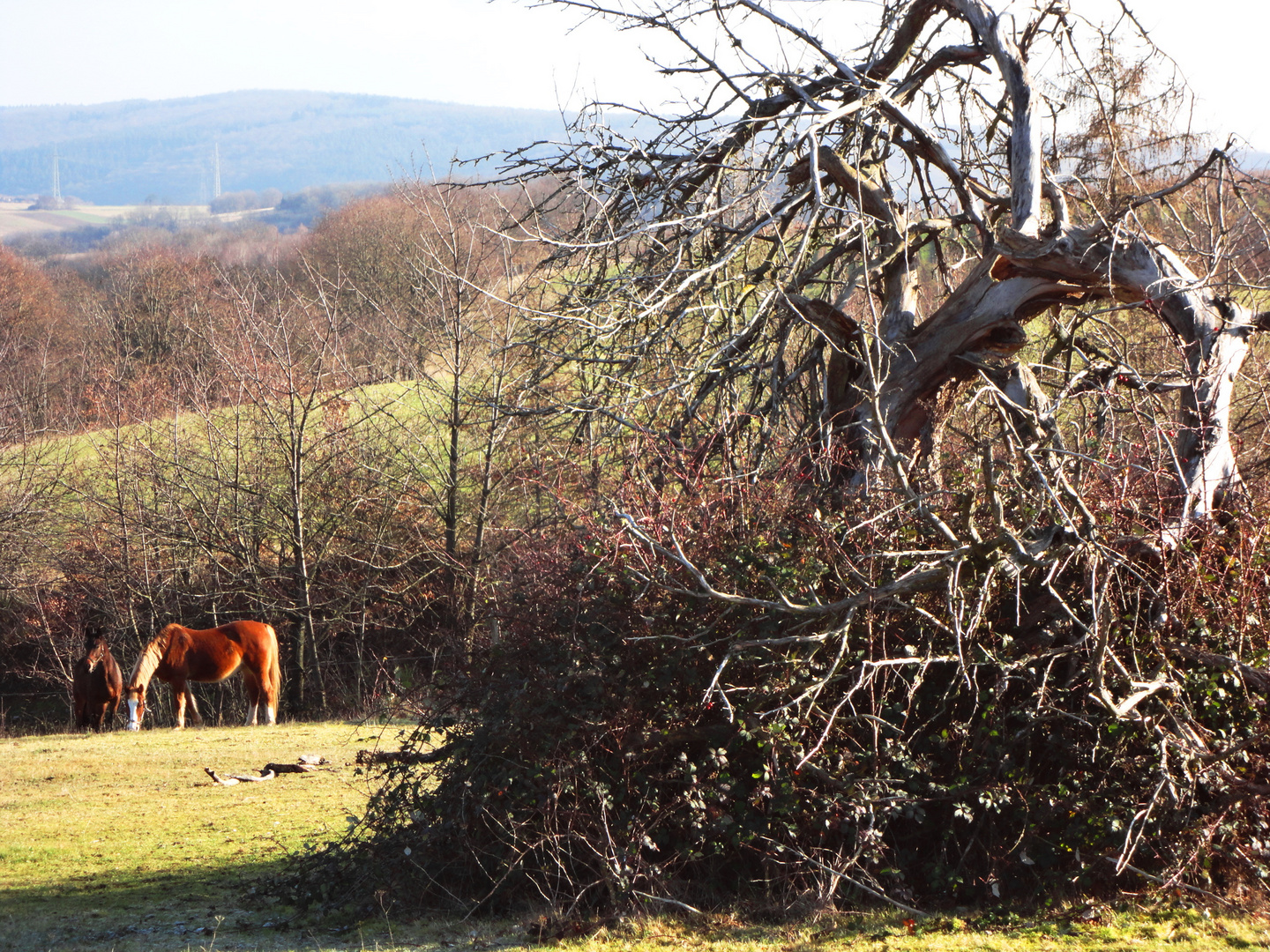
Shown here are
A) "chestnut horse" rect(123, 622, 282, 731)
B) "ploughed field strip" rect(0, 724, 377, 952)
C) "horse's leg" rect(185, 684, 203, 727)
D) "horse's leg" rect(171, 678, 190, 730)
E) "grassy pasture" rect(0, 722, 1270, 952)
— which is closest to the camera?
"grassy pasture" rect(0, 722, 1270, 952)

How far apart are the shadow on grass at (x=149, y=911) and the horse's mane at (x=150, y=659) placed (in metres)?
8.38

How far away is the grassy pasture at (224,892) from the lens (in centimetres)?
593

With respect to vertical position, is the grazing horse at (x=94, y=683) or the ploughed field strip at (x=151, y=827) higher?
the ploughed field strip at (x=151, y=827)

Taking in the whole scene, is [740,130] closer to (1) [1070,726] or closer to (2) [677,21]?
(2) [677,21]

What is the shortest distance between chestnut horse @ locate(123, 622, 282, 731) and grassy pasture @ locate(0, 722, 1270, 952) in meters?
2.79

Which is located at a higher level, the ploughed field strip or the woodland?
Answer: the woodland

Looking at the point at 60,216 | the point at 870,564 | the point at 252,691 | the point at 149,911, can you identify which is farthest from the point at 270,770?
the point at 60,216

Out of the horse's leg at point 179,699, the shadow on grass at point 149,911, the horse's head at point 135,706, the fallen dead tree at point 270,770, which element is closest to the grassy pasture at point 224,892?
the shadow on grass at point 149,911

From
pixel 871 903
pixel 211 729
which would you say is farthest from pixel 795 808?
pixel 211 729

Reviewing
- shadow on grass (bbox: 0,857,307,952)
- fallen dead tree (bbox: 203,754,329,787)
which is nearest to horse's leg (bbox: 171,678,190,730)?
fallen dead tree (bbox: 203,754,329,787)

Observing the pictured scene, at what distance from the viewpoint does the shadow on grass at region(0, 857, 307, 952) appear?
659 centimetres

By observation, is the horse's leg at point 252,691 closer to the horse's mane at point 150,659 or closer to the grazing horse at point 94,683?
the horse's mane at point 150,659

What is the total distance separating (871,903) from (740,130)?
18.0 feet

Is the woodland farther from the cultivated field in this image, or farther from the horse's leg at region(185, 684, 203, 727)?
the cultivated field
